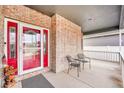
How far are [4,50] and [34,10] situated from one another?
171 cm

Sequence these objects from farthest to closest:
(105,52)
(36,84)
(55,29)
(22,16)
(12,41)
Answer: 1. (105,52)
2. (55,29)
3. (22,16)
4. (12,41)
5. (36,84)

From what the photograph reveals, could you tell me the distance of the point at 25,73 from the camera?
103 inches

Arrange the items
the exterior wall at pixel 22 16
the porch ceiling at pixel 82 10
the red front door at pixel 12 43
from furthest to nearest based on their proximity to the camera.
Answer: the porch ceiling at pixel 82 10, the red front door at pixel 12 43, the exterior wall at pixel 22 16

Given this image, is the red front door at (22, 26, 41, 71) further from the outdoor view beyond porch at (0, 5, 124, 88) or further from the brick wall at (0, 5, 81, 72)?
the brick wall at (0, 5, 81, 72)

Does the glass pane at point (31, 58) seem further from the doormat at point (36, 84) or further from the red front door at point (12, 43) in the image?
the doormat at point (36, 84)

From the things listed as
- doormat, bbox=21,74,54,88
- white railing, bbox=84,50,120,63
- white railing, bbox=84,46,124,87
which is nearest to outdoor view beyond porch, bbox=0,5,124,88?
doormat, bbox=21,74,54,88

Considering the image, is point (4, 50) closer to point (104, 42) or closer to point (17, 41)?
point (17, 41)

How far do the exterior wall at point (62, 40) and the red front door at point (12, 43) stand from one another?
57.1 inches

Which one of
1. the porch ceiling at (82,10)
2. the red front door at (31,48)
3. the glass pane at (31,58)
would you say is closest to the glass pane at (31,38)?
the red front door at (31,48)

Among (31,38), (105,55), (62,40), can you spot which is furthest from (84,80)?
(105,55)

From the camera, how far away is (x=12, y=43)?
2324 mm

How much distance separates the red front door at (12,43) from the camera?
2.23 meters

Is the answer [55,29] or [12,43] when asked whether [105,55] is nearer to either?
[55,29]

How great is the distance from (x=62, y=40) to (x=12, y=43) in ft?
6.40
